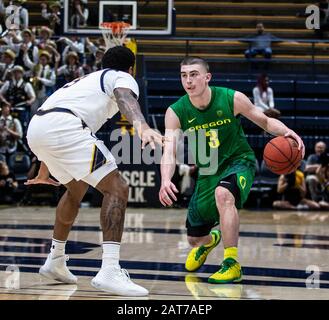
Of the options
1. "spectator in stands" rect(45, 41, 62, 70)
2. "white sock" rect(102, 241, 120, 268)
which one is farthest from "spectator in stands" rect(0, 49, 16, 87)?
"white sock" rect(102, 241, 120, 268)

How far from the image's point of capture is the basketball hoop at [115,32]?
13047mm

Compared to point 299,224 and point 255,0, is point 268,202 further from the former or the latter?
point 255,0

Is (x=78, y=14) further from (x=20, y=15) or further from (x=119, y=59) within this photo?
(x=119, y=59)

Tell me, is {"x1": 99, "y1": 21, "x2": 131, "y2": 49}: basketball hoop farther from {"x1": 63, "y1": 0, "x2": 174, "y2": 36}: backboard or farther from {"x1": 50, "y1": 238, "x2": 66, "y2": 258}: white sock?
{"x1": 50, "y1": 238, "x2": 66, "y2": 258}: white sock

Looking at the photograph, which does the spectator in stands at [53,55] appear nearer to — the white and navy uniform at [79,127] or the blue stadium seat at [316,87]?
the blue stadium seat at [316,87]

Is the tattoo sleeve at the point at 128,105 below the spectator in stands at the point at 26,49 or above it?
below

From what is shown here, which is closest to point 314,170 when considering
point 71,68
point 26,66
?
point 71,68

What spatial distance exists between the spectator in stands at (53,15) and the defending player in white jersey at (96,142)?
10.8 metres

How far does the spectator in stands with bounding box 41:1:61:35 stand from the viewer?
16811mm

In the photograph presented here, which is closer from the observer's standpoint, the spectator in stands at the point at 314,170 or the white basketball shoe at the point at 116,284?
the white basketball shoe at the point at 116,284

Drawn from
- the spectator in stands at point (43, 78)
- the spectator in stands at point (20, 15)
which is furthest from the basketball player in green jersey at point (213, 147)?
Result: the spectator in stands at point (20, 15)

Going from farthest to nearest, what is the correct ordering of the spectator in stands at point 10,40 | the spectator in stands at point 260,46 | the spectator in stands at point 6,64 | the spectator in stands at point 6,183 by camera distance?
1. the spectator in stands at point 260,46
2. the spectator in stands at point 10,40
3. the spectator in stands at point 6,64
4. the spectator in stands at point 6,183
